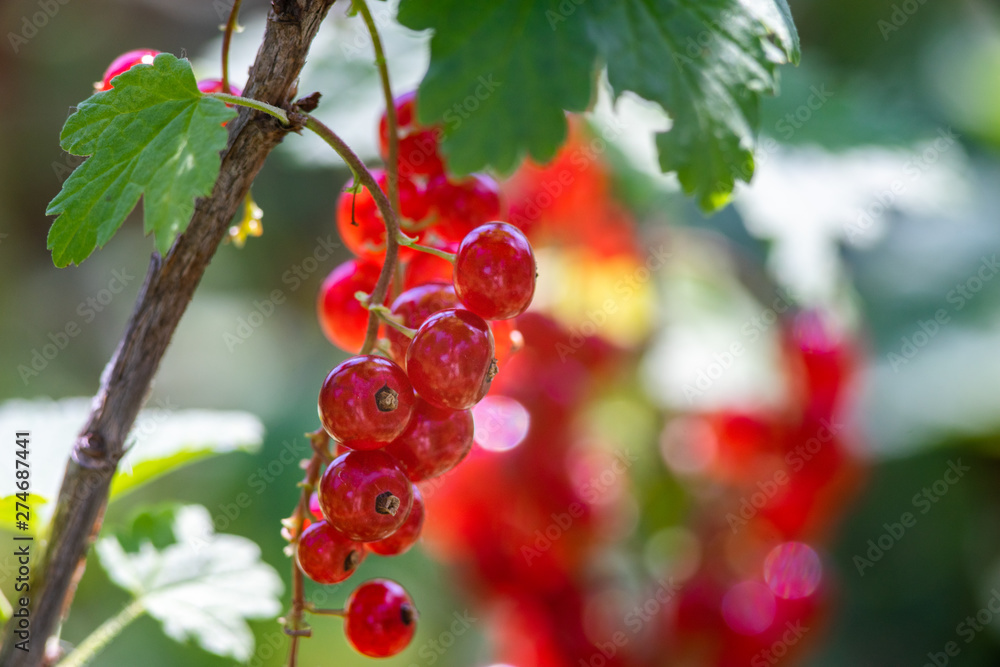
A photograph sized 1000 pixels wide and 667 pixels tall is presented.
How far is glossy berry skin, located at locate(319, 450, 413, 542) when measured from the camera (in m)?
0.51

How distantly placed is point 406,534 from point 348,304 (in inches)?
7.1

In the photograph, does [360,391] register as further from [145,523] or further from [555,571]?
[555,571]

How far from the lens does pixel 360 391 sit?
508 mm

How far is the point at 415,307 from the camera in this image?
1.89 feet

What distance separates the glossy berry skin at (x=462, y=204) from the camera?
0.67m

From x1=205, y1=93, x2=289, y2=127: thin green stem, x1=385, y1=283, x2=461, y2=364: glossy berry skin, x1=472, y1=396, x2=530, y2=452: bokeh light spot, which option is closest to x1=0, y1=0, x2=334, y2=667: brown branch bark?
x1=205, y1=93, x2=289, y2=127: thin green stem

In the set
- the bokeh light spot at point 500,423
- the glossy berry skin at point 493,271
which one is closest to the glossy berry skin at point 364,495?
the glossy berry skin at point 493,271

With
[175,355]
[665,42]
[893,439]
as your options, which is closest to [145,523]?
[665,42]

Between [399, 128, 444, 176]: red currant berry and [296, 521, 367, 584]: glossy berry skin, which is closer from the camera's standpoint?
[296, 521, 367, 584]: glossy berry skin

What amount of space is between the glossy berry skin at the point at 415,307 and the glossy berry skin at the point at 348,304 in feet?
0.22

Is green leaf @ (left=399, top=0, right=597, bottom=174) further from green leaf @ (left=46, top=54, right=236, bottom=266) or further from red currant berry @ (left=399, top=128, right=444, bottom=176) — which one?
green leaf @ (left=46, top=54, right=236, bottom=266)

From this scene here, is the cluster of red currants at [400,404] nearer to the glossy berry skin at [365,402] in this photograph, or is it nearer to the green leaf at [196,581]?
the glossy berry skin at [365,402]

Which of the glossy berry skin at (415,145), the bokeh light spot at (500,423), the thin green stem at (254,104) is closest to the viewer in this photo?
the thin green stem at (254,104)

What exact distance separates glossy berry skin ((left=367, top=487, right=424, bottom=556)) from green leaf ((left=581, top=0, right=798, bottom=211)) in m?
0.31
